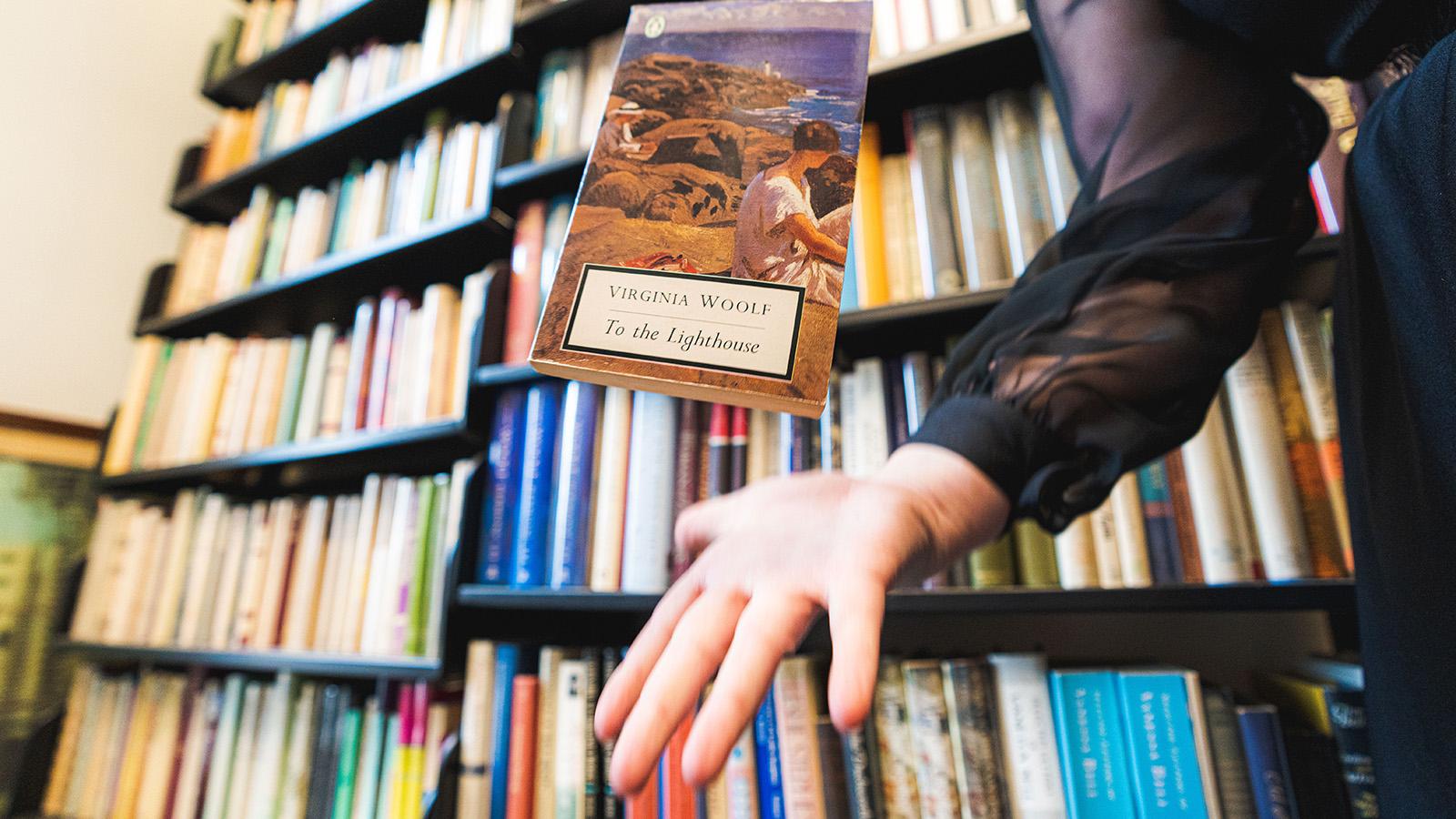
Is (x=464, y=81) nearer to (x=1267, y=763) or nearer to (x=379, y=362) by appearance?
(x=379, y=362)

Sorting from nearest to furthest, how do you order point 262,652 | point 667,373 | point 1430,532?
point 667,373 < point 1430,532 < point 262,652

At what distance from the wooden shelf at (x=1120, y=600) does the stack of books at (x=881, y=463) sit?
16 millimetres

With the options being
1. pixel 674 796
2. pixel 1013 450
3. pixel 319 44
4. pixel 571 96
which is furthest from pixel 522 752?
pixel 319 44

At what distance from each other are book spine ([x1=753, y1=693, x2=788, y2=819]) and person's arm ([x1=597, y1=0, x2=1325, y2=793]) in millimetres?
476

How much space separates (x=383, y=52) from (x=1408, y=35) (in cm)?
166

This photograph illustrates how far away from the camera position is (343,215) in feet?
4.47

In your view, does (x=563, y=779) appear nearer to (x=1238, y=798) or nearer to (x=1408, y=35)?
(x=1238, y=798)

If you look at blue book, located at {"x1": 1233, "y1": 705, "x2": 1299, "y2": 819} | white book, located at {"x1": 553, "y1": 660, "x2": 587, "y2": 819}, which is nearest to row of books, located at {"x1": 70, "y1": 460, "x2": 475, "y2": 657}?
white book, located at {"x1": 553, "y1": 660, "x2": 587, "y2": 819}

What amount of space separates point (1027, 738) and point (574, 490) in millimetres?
612

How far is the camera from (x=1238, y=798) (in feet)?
2.01

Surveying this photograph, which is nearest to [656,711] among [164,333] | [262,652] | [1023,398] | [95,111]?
[1023,398]

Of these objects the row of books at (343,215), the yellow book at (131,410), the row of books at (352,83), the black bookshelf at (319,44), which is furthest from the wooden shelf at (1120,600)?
the black bookshelf at (319,44)

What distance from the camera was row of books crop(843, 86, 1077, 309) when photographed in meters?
0.78

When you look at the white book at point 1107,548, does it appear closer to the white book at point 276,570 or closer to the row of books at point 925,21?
the row of books at point 925,21
